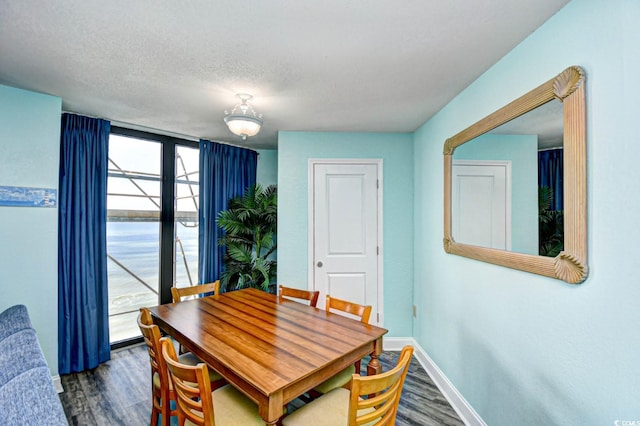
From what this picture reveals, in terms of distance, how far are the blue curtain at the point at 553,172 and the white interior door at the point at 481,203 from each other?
239mm

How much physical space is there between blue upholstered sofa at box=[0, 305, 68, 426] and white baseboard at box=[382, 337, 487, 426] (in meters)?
2.31

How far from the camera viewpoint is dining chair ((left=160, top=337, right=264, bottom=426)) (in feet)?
3.92

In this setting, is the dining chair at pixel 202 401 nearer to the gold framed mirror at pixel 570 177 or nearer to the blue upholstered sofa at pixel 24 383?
the blue upholstered sofa at pixel 24 383

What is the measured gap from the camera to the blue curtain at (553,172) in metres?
1.35

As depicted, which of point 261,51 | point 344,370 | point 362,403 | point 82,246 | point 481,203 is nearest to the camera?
point 362,403

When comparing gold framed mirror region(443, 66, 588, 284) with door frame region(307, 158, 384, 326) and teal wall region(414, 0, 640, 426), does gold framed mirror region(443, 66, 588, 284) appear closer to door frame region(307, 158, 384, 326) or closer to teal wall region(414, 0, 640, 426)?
teal wall region(414, 0, 640, 426)

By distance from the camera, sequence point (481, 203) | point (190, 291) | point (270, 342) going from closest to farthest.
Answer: point (270, 342)
point (481, 203)
point (190, 291)

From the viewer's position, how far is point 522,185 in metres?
1.61

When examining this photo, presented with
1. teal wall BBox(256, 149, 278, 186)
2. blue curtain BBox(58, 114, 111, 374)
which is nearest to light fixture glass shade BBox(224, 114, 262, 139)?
blue curtain BBox(58, 114, 111, 374)

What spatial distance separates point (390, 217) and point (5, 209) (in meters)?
3.42

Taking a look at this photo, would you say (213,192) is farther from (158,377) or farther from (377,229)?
(158,377)

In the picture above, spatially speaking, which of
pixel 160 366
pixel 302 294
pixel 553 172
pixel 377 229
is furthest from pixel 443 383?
pixel 160 366

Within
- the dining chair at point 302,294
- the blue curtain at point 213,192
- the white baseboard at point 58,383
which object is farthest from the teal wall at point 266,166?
the white baseboard at point 58,383

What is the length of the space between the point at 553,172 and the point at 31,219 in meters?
3.61
